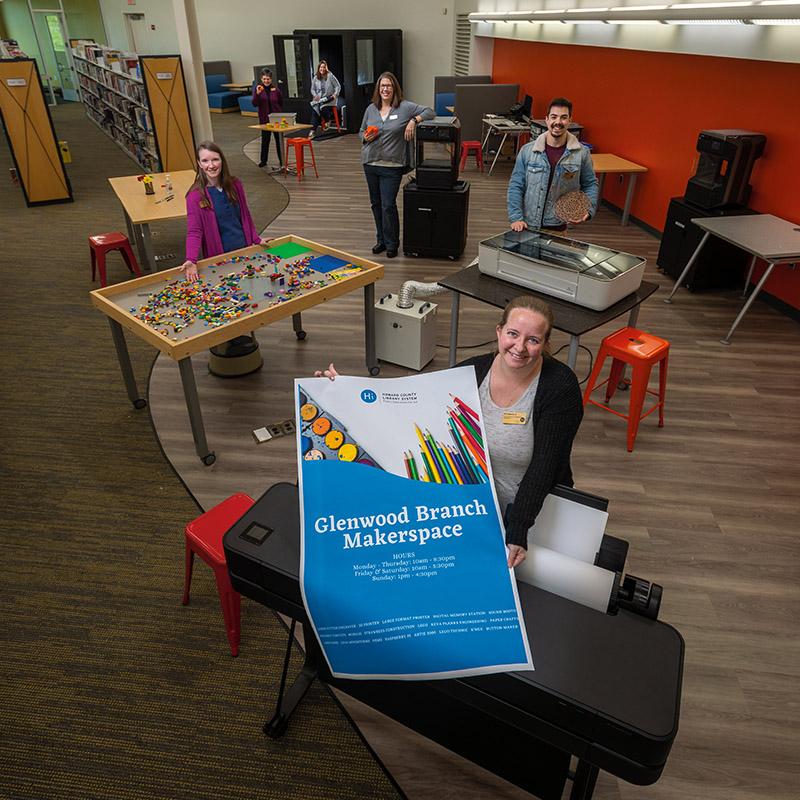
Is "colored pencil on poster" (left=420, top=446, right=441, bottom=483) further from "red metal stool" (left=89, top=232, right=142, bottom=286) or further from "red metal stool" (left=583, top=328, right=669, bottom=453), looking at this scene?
"red metal stool" (left=89, top=232, right=142, bottom=286)

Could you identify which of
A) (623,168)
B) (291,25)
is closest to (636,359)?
(623,168)

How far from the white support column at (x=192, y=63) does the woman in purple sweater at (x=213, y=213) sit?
15.1 ft

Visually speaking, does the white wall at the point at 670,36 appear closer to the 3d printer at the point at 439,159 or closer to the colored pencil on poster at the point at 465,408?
the 3d printer at the point at 439,159

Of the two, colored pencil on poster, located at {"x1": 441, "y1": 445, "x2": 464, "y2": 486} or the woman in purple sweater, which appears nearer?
colored pencil on poster, located at {"x1": 441, "y1": 445, "x2": 464, "y2": 486}

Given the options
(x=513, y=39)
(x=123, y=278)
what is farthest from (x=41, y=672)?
(x=513, y=39)

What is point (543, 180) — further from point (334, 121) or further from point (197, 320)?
point (334, 121)

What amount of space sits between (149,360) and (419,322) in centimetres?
207

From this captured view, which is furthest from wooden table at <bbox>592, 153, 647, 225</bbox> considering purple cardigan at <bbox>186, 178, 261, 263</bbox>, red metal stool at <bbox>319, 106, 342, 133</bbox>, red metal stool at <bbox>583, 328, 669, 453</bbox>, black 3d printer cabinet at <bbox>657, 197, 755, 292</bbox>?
red metal stool at <bbox>319, 106, 342, 133</bbox>

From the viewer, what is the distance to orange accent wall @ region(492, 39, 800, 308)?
4871mm

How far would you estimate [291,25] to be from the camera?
1374cm

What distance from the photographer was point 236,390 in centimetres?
403

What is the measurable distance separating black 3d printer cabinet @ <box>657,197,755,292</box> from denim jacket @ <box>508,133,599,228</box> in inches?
73.7

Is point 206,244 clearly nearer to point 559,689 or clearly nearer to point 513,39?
point 559,689

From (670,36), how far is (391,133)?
293 centimetres
